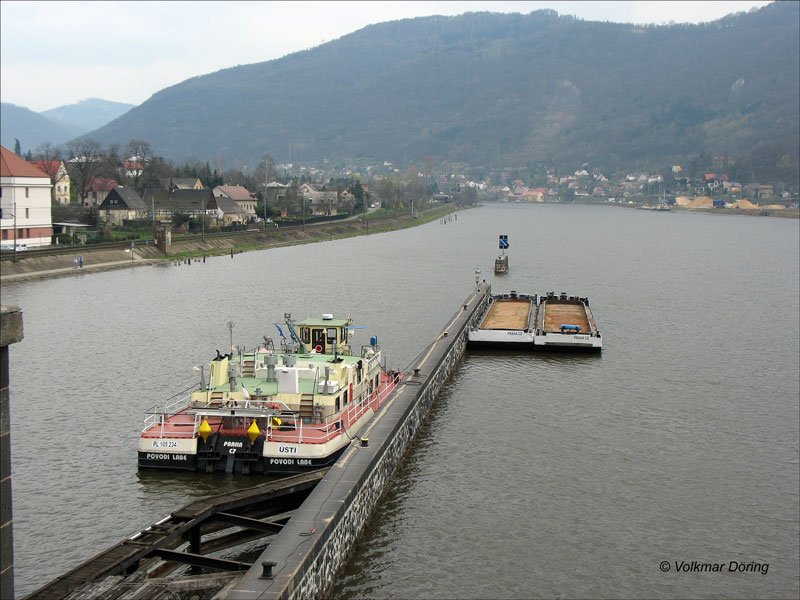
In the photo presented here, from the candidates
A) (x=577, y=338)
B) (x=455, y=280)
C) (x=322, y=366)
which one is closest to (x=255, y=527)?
(x=322, y=366)

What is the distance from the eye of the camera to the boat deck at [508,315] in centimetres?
5834

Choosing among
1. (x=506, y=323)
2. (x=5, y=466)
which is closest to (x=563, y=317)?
(x=506, y=323)

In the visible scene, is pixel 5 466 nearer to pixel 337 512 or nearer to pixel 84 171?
pixel 337 512

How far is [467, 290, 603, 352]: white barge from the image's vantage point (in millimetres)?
51625

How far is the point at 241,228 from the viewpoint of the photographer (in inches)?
5369

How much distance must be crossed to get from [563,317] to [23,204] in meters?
60.5

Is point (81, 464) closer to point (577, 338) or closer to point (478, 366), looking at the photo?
point (478, 366)

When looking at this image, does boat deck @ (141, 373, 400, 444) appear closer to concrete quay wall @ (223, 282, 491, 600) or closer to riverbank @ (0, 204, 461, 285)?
concrete quay wall @ (223, 282, 491, 600)

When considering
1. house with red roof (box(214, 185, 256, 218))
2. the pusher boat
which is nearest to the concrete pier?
the pusher boat

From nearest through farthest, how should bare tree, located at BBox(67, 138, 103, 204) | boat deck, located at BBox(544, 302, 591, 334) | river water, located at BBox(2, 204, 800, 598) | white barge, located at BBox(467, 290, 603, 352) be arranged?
river water, located at BBox(2, 204, 800, 598) → white barge, located at BBox(467, 290, 603, 352) → boat deck, located at BBox(544, 302, 591, 334) → bare tree, located at BBox(67, 138, 103, 204)

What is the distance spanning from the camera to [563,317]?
208 feet

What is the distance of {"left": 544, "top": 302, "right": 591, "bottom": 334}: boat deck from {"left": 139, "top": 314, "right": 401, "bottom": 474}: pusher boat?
26641 millimetres

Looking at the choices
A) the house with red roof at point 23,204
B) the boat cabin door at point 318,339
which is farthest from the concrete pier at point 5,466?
the house with red roof at point 23,204

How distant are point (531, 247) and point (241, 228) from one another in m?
46.4
